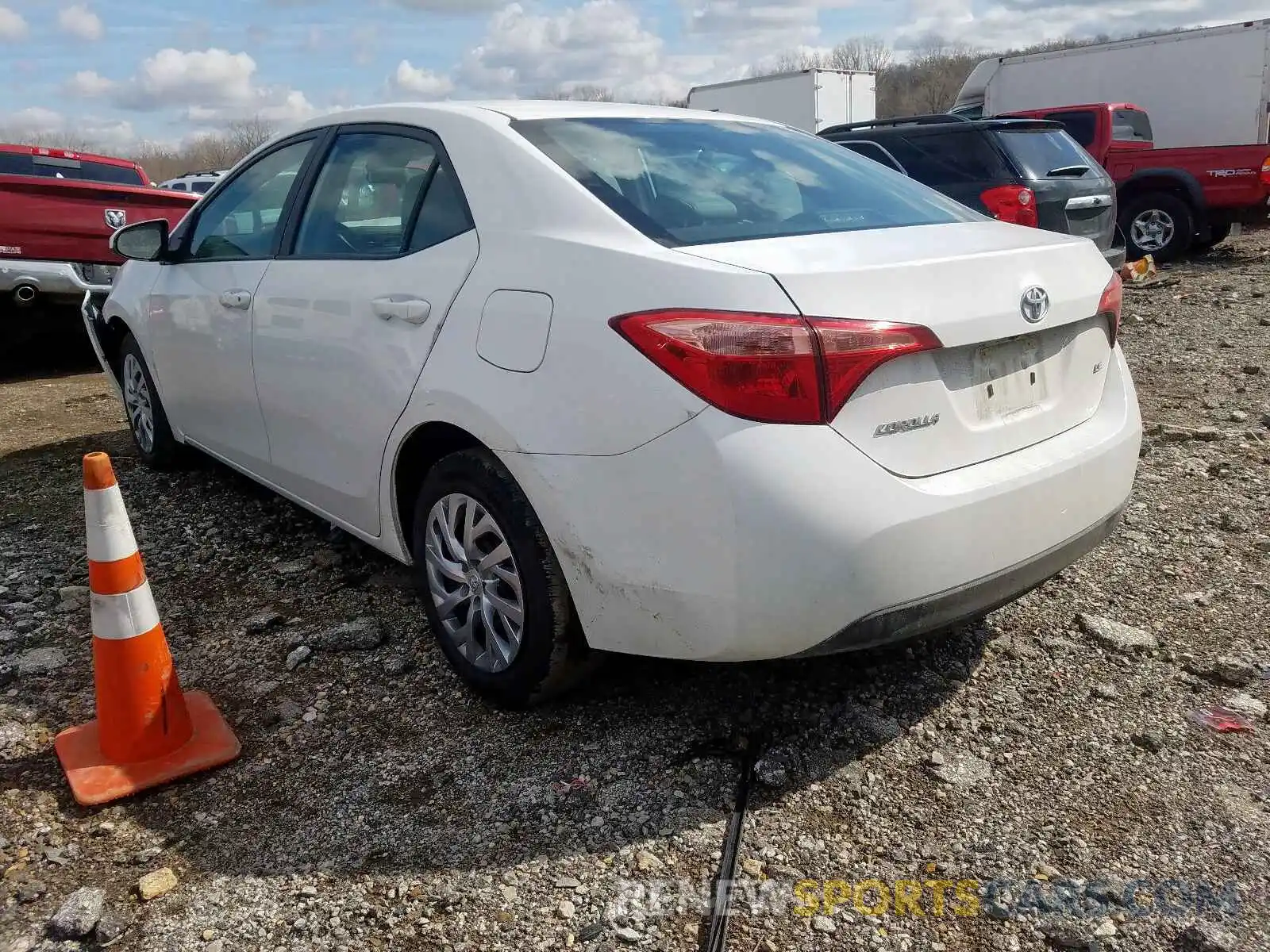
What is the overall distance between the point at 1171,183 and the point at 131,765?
12.8 metres

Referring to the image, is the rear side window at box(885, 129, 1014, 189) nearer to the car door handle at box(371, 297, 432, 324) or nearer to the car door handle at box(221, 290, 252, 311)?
the car door handle at box(221, 290, 252, 311)

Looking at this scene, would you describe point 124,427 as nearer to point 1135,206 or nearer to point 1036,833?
point 1036,833

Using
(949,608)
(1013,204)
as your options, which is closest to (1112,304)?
(949,608)

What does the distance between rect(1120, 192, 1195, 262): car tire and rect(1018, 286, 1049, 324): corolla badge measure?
443 inches

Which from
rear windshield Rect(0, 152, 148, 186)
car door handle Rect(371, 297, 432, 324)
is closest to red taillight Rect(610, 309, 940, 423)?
car door handle Rect(371, 297, 432, 324)

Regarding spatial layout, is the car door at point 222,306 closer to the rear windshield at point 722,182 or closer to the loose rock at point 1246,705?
the rear windshield at point 722,182

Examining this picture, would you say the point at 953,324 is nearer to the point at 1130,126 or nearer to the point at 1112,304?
the point at 1112,304

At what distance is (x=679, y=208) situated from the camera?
2.62 metres

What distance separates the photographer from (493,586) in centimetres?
281

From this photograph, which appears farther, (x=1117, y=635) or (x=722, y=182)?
(x=1117, y=635)

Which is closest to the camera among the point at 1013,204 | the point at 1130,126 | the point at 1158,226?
the point at 1013,204

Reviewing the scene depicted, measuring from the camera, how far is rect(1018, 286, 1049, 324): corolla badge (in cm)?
248

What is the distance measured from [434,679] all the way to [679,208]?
1.56 metres

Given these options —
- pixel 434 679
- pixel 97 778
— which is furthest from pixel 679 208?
pixel 97 778
